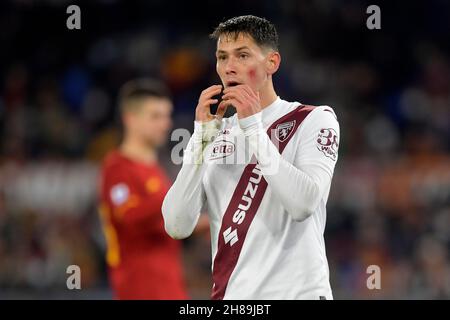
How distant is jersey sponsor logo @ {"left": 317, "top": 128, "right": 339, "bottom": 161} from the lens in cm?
364

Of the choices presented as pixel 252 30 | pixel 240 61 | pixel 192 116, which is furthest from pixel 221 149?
pixel 192 116

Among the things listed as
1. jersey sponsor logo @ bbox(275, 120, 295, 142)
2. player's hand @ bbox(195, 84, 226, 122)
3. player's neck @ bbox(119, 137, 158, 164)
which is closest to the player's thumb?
player's hand @ bbox(195, 84, 226, 122)

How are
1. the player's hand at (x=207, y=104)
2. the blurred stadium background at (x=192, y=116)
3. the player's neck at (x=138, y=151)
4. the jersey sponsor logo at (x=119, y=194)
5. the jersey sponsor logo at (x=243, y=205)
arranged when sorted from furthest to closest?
the blurred stadium background at (x=192, y=116)
the player's neck at (x=138, y=151)
the jersey sponsor logo at (x=119, y=194)
the player's hand at (x=207, y=104)
the jersey sponsor logo at (x=243, y=205)

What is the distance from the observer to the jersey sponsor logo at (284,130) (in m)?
3.76

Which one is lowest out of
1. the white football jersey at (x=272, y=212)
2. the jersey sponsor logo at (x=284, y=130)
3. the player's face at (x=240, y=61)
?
the white football jersey at (x=272, y=212)

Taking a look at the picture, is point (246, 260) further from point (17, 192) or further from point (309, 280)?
point (17, 192)

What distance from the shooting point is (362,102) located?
479 inches

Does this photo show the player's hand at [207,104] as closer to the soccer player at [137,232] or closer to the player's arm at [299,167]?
the player's arm at [299,167]

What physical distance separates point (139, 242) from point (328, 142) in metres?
2.99

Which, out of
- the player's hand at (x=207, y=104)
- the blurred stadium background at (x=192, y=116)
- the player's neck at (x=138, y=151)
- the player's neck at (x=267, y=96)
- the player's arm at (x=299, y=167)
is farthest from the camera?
the blurred stadium background at (x=192, y=116)

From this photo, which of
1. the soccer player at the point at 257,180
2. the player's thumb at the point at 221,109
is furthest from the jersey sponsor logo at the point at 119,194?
the player's thumb at the point at 221,109

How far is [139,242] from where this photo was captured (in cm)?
639
